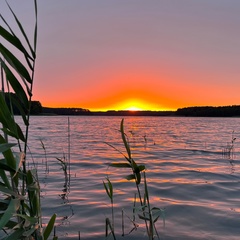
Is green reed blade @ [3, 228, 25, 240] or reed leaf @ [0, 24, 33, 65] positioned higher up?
reed leaf @ [0, 24, 33, 65]

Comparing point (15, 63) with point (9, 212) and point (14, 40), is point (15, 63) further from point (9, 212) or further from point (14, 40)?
point (9, 212)

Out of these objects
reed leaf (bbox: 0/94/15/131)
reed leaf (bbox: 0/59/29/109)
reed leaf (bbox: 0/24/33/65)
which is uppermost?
reed leaf (bbox: 0/24/33/65)

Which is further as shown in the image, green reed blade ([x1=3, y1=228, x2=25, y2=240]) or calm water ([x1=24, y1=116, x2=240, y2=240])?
calm water ([x1=24, y1=116, x2=240, y2=240])

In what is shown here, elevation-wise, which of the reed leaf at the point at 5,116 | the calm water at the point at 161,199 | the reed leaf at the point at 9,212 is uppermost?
the reed leaf at the point at 5,116

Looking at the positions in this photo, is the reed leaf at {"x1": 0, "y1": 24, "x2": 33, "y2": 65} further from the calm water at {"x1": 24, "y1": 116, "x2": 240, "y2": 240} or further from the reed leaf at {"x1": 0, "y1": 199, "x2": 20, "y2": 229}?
the calm water at {"x1": 24, "y1": 116, "x2": 240, "y2": 240}

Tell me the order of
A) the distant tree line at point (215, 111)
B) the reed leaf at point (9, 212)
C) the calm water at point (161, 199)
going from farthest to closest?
the distant tree line at point (215, 111) → the calm water at point (161, 199) → the reed leaf at point (9, 212)

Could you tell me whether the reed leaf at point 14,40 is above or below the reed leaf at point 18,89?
above

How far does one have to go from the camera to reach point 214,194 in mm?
7461

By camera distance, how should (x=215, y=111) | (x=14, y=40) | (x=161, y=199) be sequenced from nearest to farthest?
1. (x=14, y=40)
2. (x=161, y=199)
3. (x=215, y=111)

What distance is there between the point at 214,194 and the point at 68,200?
10.8 ft

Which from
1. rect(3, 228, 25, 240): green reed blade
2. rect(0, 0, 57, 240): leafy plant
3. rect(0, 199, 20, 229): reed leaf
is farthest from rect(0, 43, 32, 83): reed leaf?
rect(3, 228, 25, 240): green reed blade

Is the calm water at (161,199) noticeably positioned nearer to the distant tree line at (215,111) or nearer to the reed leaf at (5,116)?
the reed leaf at (5,116)

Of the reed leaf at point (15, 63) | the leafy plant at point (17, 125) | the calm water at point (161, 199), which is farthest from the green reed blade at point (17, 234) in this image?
the calm water at point (161, 199)

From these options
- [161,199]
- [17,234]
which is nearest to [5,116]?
[17,234]
